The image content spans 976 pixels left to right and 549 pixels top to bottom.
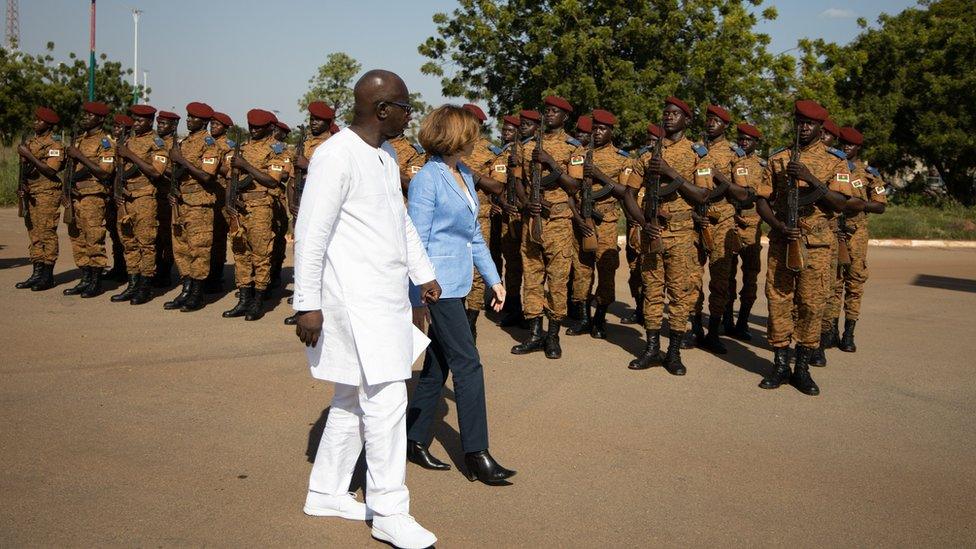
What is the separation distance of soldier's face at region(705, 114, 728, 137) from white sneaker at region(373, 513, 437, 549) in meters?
5.90

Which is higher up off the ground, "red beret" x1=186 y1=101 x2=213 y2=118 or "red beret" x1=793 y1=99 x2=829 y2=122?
"red beret" x1=186 y1=101 x2=213 y2=118

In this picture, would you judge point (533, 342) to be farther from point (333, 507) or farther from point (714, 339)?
point (333, 507)

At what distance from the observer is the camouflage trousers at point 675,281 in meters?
7.41

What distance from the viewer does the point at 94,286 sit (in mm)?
10156

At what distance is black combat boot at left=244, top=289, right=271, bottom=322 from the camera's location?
912 centimetres

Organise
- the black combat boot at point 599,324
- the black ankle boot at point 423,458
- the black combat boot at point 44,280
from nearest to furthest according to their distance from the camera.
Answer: the black ankle boot at point 423,458 → the black combat boot at point 599,324 → the black combat boot at point 44,280

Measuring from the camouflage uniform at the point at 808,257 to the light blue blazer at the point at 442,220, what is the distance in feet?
10.5

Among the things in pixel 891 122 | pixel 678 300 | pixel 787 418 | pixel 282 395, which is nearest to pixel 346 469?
pixel 282 395

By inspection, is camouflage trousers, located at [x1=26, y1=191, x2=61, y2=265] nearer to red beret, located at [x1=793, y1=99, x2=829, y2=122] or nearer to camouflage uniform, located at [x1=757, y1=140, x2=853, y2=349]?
camouflage uniform, located at [x1=757, y1=140, x2=853, y2=349]

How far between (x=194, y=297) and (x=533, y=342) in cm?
401

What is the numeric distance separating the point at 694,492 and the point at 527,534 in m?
1.10

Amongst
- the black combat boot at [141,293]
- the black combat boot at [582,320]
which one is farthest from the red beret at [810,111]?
the black combat boot at [141,293]

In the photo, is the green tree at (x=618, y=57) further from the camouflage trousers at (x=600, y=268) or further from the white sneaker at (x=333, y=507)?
the white sneaker at (x=333, y=507)

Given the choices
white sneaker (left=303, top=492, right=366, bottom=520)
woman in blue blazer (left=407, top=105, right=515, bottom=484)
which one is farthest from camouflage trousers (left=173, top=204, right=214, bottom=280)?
white sneaker (left=303, top=492, right=366, bottom=520)
